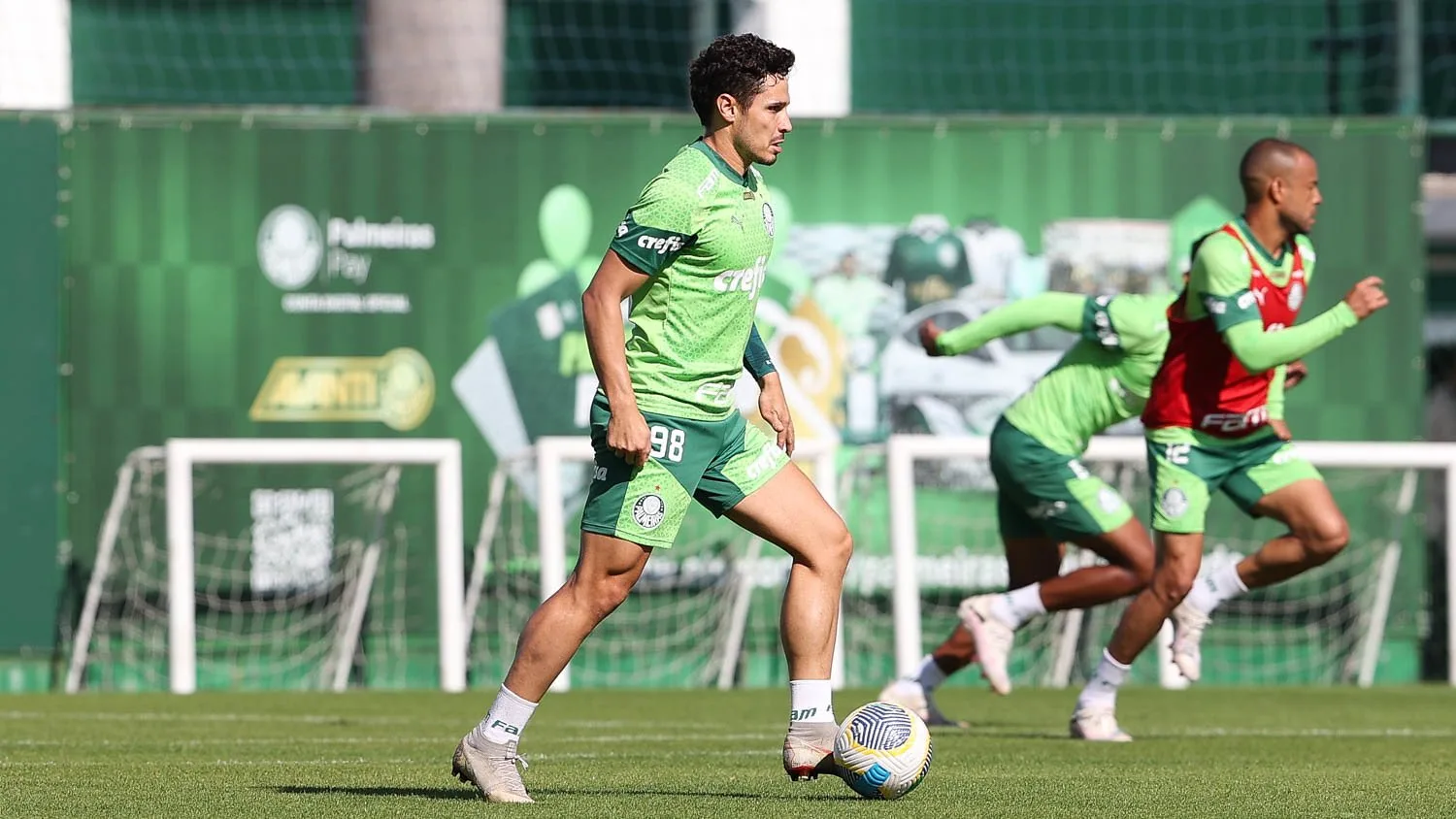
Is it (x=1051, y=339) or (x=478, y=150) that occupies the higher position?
(x=478, y=150)

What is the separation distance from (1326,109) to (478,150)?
802 cm

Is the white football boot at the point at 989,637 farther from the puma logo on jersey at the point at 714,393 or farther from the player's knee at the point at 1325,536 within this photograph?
the puma logo on jersey at the point at 714,393

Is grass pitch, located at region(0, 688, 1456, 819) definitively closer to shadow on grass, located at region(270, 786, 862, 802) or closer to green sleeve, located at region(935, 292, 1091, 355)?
shadow on grass, located at region(270, 786, 862, 802)

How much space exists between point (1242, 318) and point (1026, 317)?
1.36 meters

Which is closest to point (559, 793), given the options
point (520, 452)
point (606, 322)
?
point (606, 322)

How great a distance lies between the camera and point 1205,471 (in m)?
9.55

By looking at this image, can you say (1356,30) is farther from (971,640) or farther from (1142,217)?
(971,640)

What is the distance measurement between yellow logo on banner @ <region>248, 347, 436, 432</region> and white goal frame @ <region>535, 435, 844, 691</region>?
0.85m

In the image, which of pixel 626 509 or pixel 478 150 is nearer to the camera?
pixel 626 509

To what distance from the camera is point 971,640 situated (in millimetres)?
10328

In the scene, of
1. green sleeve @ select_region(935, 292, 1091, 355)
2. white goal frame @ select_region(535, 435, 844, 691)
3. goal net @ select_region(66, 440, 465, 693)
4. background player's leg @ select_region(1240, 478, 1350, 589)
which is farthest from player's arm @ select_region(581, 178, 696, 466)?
goal net @ select_region(66, 440, 465, 693)

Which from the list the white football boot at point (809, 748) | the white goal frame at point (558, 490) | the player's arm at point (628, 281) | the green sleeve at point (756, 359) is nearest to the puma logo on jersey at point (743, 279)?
the player's arm at point (628, 281)

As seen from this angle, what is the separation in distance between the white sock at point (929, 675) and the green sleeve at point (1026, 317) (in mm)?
1346

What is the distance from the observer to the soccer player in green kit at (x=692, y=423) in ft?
22.0
